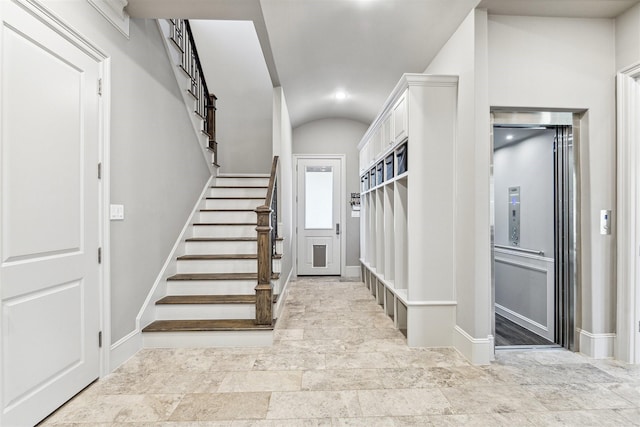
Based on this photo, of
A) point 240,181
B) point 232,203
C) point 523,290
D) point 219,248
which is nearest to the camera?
point 523,290

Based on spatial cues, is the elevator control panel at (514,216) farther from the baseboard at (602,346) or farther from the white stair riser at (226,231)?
the white stair riser at (226,231)

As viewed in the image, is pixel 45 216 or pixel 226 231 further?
pixel 226 231

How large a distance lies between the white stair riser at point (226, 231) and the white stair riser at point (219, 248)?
265mm

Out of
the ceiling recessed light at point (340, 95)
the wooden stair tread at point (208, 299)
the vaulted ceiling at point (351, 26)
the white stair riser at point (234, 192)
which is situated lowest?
the wooden stair tread at point (208, 299)

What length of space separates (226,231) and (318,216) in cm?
235

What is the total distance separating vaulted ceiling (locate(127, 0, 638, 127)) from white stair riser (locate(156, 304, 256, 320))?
2514 millimetres

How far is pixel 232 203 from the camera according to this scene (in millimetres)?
4445

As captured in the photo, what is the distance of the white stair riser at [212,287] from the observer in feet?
10.3

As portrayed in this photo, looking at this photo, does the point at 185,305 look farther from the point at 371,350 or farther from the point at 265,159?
the point at 265,159

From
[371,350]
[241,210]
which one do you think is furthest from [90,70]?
[371,350]

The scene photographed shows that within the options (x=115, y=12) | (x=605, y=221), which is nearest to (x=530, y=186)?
(x=605, y=221)

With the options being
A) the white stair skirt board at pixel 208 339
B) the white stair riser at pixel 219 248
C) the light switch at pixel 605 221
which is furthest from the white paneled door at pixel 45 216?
the light switch at pixel 605 221

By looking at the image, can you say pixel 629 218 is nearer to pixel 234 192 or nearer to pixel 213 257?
pixel 213 257

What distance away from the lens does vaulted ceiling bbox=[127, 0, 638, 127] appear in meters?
2.46
